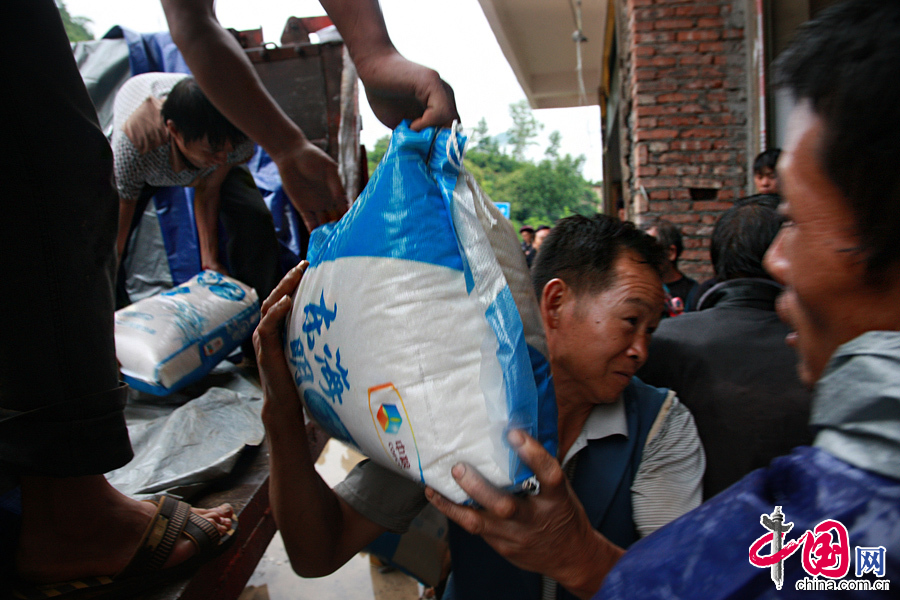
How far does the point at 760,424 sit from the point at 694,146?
11.9 ft

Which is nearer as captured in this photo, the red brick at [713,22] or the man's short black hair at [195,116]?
the man's short black hair at [195,116]

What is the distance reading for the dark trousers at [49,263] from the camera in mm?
807

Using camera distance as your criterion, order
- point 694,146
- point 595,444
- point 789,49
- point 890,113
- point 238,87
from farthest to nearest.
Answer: point 694,146, point 238,87, point 595,444, point 789,49, point 890,113

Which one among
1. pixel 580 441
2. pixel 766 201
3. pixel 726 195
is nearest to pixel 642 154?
pixel 726 195

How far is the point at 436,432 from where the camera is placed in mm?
650

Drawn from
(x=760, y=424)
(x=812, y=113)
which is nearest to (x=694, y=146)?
(x=760, y=424)

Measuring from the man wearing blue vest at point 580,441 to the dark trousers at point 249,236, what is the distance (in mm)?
1632

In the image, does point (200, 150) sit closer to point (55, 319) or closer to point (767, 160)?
point (55, 319)

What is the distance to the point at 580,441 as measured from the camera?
45.2 inches

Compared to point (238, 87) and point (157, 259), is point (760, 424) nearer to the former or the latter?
point (238, 87)

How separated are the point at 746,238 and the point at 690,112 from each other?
10.1ft

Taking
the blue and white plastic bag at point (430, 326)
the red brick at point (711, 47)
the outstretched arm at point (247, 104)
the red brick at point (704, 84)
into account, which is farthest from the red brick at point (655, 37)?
the blue and white plastic bag at point (430, 326)

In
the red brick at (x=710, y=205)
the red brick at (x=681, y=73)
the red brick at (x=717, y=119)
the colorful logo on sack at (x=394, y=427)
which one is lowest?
the red brick at (x=710, y=205)

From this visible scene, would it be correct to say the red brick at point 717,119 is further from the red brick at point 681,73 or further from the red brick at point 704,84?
the red brick at point 681,73
